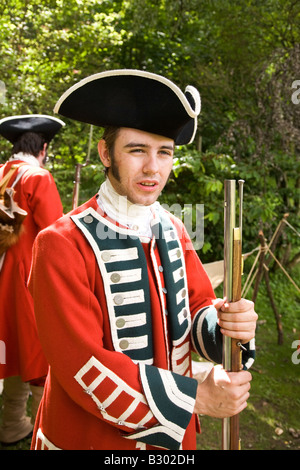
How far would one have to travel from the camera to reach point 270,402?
3994 mm

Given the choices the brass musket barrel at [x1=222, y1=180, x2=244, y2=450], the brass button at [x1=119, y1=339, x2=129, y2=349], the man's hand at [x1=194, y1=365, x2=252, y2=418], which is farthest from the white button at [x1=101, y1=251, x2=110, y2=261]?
the man's hand at [x1=194, y1=365, x2=252, y2=418]

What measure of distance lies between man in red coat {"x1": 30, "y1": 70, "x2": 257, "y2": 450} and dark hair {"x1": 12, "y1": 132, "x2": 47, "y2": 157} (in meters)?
1.85

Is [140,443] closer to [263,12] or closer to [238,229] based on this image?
[238,229]

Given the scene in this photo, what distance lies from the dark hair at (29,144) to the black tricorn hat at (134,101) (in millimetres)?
1900

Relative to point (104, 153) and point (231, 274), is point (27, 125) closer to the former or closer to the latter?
point (104, 153)

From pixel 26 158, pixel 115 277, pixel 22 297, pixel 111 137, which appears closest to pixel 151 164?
pixel 111 137

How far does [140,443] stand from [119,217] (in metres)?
0.81

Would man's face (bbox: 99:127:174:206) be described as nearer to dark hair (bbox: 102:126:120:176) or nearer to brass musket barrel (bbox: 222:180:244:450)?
dark hair (bbox: 102:126:120:176)

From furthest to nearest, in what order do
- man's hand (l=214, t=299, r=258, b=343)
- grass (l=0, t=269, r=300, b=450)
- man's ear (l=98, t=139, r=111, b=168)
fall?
grass (l=0, t=269, r=300, b=450) → man's ear (l=98, t=139, r=111, b=168) → man's hand (l=214, t=299, r=258, b=343)

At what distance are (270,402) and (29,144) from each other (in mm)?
3213

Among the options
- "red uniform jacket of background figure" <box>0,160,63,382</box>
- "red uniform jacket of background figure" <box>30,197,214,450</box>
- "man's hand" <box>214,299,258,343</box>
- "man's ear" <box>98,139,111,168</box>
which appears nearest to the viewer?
"red uniform jacket of background figure" <box>30,197,214,450</box>

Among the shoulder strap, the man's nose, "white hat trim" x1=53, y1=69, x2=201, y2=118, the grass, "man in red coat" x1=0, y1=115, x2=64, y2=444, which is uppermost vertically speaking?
"white hat trim" x1=53, y1=69, x2=201, y2=118

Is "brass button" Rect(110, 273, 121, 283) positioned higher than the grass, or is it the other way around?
"brass button" Rect(110, 273, 121, 283)

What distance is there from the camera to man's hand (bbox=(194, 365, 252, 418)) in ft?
4.42
